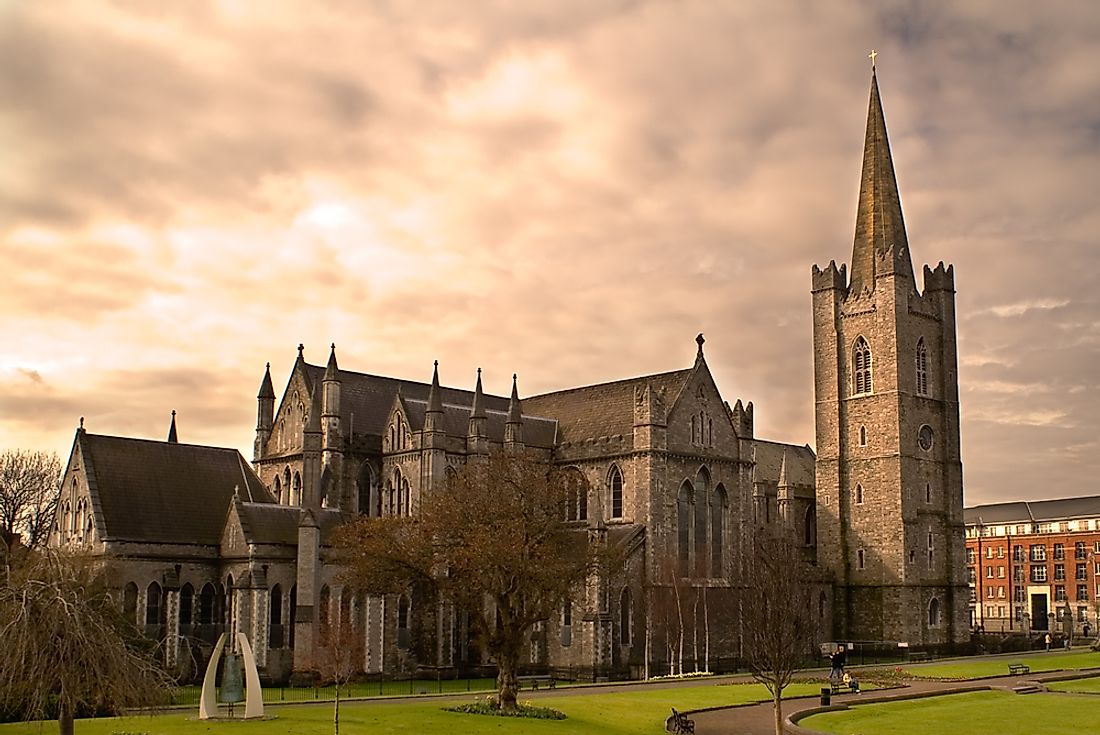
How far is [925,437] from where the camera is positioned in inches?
3693

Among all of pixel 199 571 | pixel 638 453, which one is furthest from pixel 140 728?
pixel 638 453

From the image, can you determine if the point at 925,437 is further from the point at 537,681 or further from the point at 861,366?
the point at 537,681

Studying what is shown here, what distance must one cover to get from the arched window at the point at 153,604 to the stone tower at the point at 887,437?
52487 mm

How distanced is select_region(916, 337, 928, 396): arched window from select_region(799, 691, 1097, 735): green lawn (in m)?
39.9

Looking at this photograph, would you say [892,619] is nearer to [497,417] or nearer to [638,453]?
[638,453]

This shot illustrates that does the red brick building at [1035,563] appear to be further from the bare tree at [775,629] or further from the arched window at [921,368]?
the bare tree at [775,629]

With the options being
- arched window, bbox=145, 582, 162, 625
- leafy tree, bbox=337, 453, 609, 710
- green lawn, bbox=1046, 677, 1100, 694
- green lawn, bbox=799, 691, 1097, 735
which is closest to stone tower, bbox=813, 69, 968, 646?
green lawn, bbox=1046, 677, 1100, 694

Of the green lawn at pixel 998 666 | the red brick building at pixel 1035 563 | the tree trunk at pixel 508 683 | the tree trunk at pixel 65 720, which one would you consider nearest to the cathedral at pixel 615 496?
the green lawn at pixel 998 666

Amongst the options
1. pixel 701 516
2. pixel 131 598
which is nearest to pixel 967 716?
pixel 701 516

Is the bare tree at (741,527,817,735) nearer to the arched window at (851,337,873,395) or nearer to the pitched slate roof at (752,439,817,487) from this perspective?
the arched window at (851,337,873,395)

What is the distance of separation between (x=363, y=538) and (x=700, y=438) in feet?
103

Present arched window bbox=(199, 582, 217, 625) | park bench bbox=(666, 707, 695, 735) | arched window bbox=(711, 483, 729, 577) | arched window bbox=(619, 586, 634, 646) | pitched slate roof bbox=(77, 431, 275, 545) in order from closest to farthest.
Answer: park bench bbox=(666, 707, 695, 735) < pitched slate roof bbox=(77, 431, 275, 545) < arched window bbox=(199, 582, 217, 625) < arched window bbox=(619, 586, 634, 646) < arched window bbox=(711, 483, 729, 577)

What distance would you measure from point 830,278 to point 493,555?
189ft

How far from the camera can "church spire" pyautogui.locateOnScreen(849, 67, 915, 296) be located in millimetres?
94188
